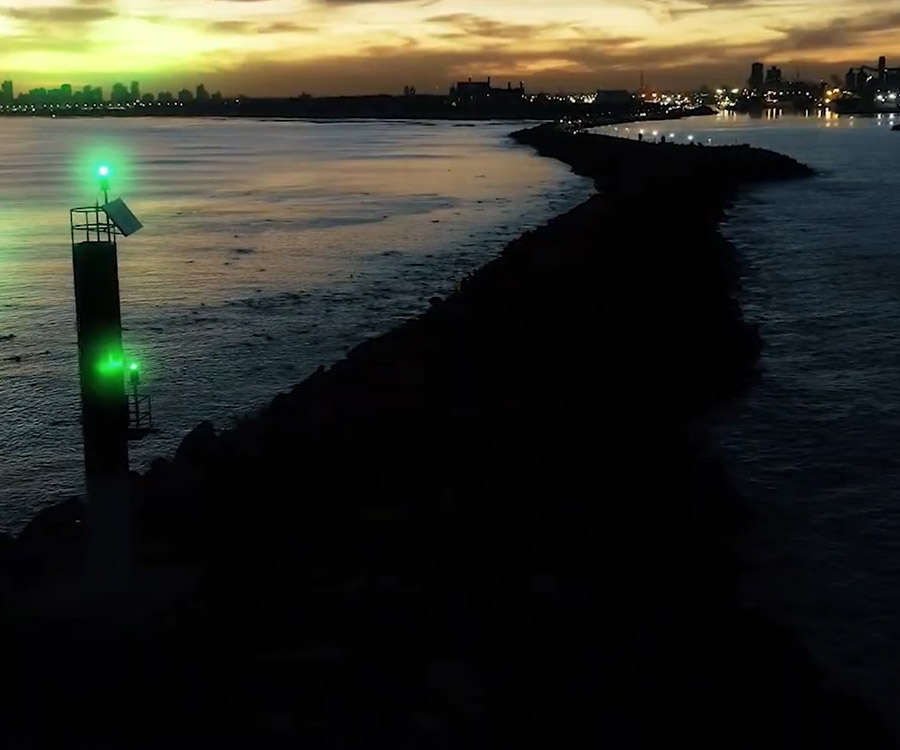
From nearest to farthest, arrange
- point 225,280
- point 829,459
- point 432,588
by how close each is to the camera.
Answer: point 432,588, point 829,459, point 225,280

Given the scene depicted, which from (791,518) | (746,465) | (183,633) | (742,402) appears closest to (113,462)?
(183,633)

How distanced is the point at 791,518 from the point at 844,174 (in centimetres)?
5030

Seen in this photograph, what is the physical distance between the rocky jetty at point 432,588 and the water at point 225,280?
2.52 m

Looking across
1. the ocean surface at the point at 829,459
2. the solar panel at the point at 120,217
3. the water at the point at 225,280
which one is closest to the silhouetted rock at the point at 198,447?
the water at the point at 225,280

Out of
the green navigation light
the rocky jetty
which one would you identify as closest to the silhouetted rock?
the rocky jetty

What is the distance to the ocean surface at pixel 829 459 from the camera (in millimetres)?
6676

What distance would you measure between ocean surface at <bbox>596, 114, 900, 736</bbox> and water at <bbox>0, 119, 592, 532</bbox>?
18.5 ft

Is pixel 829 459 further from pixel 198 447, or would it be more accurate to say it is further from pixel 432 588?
pixel 198 447

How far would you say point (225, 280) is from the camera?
2044cm

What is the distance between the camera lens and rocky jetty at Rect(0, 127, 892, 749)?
4680 mm

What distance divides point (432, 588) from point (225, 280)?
15697mm

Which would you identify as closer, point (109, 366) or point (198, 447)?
point (109, 366)

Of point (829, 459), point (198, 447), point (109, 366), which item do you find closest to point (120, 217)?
point (109, 366)

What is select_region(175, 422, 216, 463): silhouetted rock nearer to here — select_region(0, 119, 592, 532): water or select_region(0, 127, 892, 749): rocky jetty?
select_region(0, 127, 892, 749): rocky jetty
